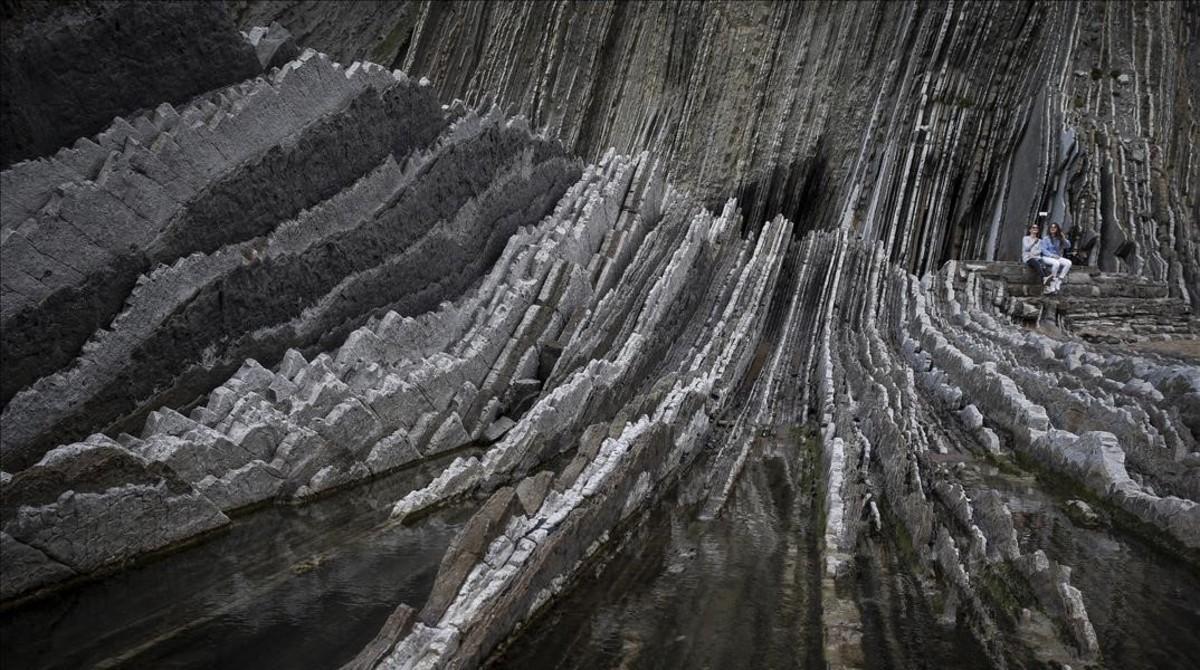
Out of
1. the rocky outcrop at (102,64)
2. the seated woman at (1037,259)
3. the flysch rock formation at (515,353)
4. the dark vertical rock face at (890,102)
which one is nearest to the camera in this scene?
the flysch rock formation at (515,353)

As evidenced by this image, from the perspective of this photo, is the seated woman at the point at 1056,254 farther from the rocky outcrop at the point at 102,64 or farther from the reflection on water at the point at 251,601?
the rocky outcrop at the point at 102,64

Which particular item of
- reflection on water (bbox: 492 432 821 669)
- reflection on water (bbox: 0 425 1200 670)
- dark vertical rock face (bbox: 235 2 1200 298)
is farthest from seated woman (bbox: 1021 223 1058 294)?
reflection on water (bbox: 492 432 821 669)

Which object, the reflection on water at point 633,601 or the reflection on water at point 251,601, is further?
the reflection on water at point 251,601

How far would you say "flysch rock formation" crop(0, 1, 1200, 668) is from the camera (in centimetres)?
684

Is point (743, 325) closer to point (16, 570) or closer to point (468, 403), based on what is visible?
point (468, 403)

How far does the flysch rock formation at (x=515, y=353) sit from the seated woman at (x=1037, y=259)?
30cm

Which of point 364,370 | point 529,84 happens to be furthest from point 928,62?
point 364,370

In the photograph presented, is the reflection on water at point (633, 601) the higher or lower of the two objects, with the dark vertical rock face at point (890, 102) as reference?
lower

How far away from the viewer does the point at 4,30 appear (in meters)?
8.87

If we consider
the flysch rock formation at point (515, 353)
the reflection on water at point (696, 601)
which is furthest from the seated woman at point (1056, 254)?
the reflection on water at point (696, 601)

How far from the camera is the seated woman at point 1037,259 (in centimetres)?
1781

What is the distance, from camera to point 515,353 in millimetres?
13312

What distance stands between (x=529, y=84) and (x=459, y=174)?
1909cm

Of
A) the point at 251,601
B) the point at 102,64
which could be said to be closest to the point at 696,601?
the point at 251,601
